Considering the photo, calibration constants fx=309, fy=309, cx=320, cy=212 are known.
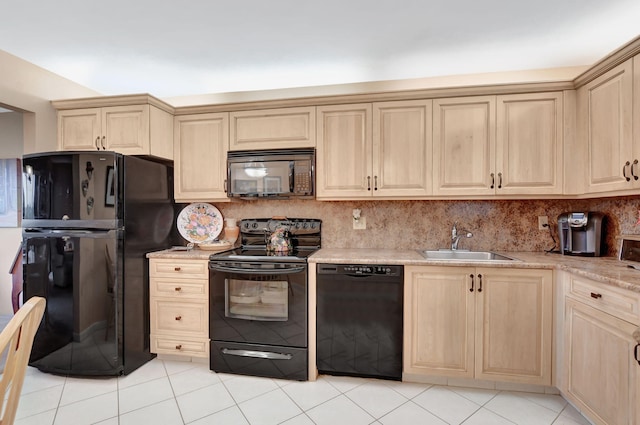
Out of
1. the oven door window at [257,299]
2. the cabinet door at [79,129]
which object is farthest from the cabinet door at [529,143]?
the cabinet door at [79,129]

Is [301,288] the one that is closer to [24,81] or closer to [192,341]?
[192,341]

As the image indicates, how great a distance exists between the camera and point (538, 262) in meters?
2.03

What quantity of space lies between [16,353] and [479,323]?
2316 millimetres

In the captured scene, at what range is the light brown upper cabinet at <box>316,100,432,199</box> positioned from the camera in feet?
7.90

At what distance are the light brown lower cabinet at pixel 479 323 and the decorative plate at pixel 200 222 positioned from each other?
184cm

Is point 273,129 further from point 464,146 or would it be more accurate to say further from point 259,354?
point 259,354

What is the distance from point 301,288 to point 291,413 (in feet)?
2.49

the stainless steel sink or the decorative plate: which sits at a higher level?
the decorative plate

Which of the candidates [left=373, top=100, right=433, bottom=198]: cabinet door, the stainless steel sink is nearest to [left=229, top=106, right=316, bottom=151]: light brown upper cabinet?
[left=373, top=100, right=433, bottom=198]: cabinet door

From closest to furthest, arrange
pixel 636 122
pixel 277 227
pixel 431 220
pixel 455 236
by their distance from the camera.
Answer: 1. pixel 636 122
2. pixel 455 236
3. pixel 431 220
4. pixel 277 227

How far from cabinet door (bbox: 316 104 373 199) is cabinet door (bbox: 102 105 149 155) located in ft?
4.60

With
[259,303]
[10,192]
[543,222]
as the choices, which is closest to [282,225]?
[259,303]

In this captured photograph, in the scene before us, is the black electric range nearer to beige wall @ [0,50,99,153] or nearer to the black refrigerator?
the black refrigerator

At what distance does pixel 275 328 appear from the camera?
7.41 ft
